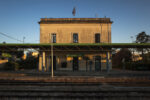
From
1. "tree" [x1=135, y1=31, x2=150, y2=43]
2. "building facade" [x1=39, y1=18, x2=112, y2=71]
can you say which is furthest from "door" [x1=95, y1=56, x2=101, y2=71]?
"tree" [x1=135, y1=31, x2=150, y2=43]

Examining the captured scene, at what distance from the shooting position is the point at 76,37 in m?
21.3

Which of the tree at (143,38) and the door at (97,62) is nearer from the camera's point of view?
the door at (97,62)

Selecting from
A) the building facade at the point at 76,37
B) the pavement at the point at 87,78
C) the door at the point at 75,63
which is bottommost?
the pavement at the point at 87,78

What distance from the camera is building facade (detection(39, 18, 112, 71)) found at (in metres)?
20.4

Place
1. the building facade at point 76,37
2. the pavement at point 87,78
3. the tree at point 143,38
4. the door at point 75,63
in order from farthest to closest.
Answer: the tree at point 143,38, the door at point 75,63, the building facade at point 76,37, the pavement at point 87,78

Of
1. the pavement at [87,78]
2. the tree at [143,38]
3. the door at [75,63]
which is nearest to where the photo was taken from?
the pavement at [87,78]

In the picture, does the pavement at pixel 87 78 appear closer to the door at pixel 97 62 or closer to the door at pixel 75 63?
the door at pixel 97 62

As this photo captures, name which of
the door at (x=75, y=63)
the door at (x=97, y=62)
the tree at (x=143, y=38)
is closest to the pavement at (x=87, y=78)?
the door at (x=97, y=62)

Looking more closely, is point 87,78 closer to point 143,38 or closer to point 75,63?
point 75,63

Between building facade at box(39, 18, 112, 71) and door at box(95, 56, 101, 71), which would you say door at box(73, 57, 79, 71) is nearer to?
building facade at box(39, 18, 112, 71)

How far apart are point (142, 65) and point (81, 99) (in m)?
23.0

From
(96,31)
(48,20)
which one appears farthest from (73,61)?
(48,20)

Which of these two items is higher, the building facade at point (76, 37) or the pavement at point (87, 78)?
the building facade at point (76, 37)

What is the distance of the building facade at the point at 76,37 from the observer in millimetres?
Result: 20391
